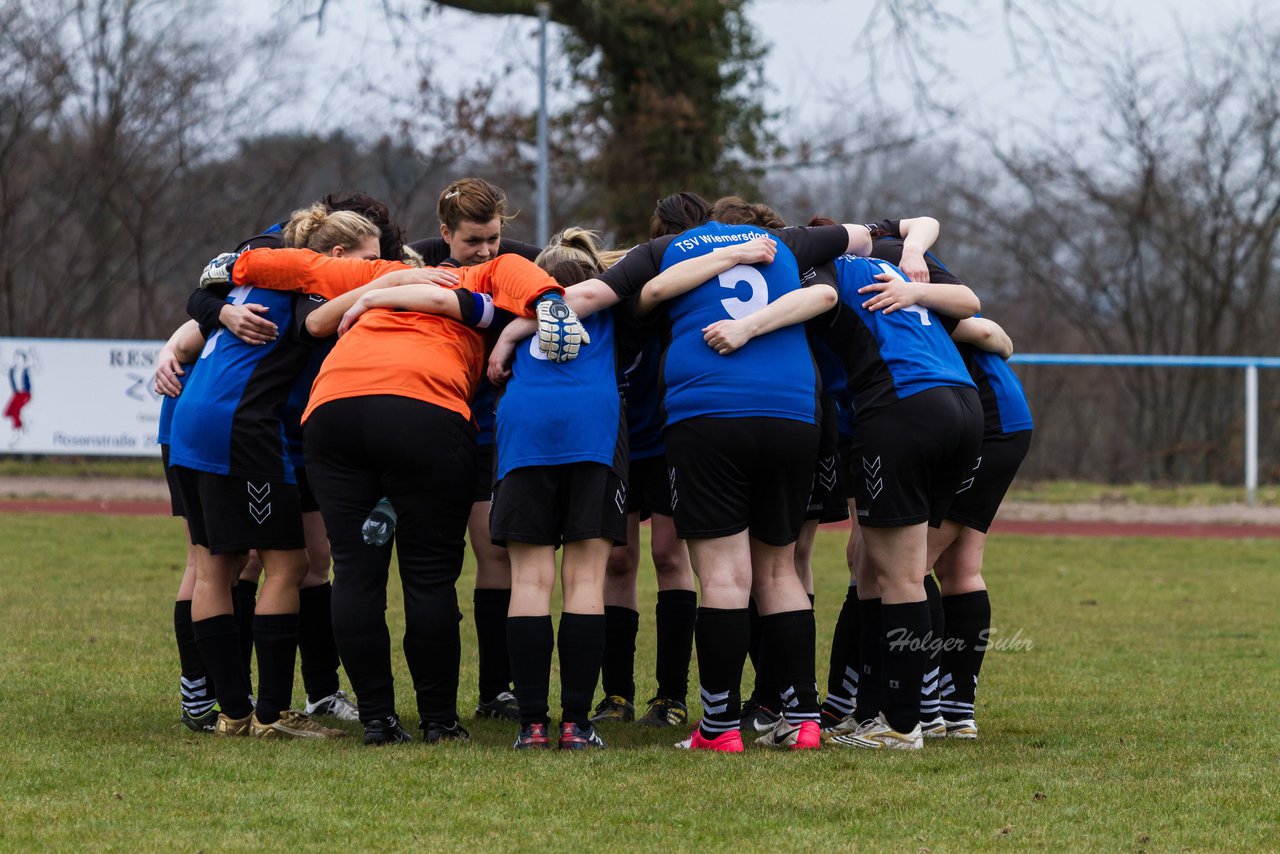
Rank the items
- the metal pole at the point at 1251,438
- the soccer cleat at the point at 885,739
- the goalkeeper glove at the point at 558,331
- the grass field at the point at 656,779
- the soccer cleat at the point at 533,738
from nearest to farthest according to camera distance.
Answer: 1. the grass field at the point at 656,779
2. the goalkeeper glove at the point at 558,331
3. the soccer cleat at the point at 533,738
4. the soccer cleat at the point at 885,739
5. the metal pole at the point at 1251,438

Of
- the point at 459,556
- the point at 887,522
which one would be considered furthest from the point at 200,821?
the point at 887,522

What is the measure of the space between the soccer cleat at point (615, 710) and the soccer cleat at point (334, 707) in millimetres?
970

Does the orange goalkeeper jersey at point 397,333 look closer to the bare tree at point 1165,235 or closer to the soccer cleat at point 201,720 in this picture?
the soccer cleat at point 201,720

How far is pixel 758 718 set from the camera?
5383 mm

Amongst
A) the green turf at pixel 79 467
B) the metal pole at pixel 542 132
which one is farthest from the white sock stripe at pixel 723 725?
the metal pole at pixel 542 132

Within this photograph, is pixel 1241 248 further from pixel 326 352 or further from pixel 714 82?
pixel 326 352

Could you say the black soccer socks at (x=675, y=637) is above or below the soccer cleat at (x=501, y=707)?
above

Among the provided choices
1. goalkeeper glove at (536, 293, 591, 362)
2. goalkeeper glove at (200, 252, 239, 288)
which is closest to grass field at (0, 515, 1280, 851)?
goalkeeper glove at (536, 293, 591, 362)

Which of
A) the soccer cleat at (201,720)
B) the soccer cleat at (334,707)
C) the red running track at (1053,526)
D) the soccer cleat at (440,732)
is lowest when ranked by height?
the red running track at (1053,526)

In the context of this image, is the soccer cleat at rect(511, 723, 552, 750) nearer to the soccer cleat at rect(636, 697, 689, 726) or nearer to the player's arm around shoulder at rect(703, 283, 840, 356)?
the soccer cleat at rect(636, 697, 689, 726)

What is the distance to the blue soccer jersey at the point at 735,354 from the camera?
15.3ft

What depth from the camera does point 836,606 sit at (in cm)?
923

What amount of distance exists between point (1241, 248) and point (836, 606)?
17136 millimetres

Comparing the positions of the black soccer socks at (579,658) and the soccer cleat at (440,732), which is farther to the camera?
the soccer cleat at (440,732)
